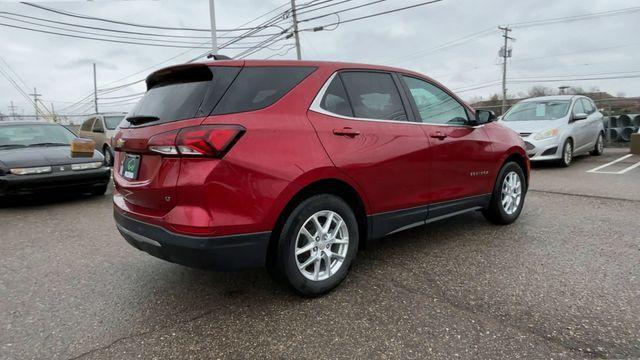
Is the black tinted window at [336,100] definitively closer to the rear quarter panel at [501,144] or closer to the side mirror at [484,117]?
the side mirror at [484,117]

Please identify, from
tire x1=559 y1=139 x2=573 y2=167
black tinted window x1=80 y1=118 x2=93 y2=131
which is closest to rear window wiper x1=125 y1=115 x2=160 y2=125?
tire x1=559 y1=139 x2=573 y2=167

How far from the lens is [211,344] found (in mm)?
2410

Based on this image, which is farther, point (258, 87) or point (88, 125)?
point (88, 125)

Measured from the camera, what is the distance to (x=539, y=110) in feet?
33.1

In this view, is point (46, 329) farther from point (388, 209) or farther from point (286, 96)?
point (388, 209)

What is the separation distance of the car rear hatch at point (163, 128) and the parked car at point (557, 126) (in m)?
8.36

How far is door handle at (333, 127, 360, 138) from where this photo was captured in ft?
9.62

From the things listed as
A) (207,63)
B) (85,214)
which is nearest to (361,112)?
(207,63)

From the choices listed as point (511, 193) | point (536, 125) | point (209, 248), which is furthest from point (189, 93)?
point (536, 125)

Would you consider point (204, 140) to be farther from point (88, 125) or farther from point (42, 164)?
point (88, 125)

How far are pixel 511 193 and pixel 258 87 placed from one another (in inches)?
132

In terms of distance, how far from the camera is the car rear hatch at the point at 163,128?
8.25 feet

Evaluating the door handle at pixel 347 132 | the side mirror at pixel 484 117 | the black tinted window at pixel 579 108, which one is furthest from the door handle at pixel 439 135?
the black tinted window at pixel 579 108

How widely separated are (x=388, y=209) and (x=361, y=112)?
80cm
